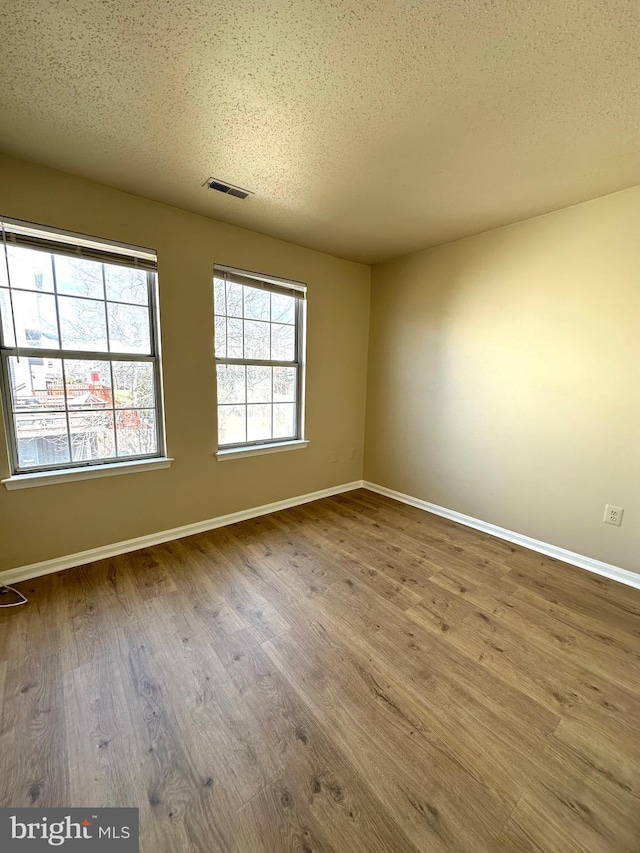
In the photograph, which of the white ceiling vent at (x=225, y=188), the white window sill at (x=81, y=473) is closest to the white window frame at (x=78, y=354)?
the white window sill at (x=81, y=473)

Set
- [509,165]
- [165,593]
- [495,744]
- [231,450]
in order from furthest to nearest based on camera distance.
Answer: [231,450]
[165,593]
[509,165]
[495,744]

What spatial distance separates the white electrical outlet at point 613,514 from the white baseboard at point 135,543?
7.98 feet

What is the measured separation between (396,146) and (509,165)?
0.68m

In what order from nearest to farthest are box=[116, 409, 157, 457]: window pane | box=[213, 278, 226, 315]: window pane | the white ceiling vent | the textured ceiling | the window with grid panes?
the textured ceiling < the white ceiling vent < box=[116, 409, 157, 457]: window pane < box=[213, 278, 226, 315]: window pane < the window with grid panes

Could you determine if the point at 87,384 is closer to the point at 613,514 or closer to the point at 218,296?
the point at 218,296

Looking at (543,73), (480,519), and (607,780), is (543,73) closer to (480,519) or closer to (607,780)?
(607,780)

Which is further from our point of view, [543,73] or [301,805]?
[543,73]

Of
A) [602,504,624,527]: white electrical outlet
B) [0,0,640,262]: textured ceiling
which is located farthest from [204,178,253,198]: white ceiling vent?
[602,504,624,527]: white electrical outlet

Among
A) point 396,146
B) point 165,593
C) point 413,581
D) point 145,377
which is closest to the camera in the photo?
point 396,146

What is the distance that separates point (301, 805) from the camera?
104cm

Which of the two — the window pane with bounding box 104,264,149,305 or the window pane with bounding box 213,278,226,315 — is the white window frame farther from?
the window pane with bounding box 213,278,226,315

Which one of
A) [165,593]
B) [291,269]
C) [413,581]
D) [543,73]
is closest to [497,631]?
[413,581]

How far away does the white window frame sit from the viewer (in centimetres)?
200

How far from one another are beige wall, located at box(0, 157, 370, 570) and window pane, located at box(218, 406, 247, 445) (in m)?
0.12
